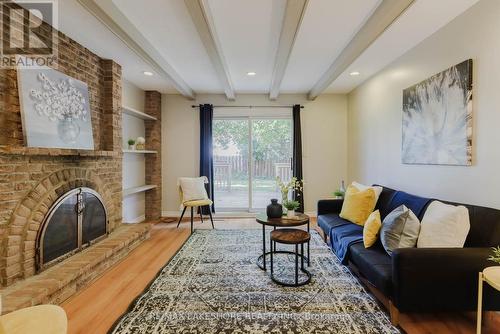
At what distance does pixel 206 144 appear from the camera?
203 inches

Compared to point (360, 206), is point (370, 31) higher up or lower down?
higher up

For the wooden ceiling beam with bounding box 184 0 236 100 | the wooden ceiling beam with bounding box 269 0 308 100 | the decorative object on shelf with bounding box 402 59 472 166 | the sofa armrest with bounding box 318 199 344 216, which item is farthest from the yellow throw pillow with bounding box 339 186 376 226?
the wooden ceiling beam with bounding box 184 0 236 100

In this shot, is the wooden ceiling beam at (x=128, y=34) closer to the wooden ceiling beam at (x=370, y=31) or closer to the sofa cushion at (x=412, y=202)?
the wooden ceiling beam at (x=370, y=31)

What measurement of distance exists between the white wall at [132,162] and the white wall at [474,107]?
4.14m

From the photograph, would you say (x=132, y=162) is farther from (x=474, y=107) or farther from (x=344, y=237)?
(x=474, y=107)

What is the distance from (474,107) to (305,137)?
10.6ft

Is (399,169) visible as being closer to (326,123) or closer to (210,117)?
(326,123)

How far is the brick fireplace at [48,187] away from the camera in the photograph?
2.03 m

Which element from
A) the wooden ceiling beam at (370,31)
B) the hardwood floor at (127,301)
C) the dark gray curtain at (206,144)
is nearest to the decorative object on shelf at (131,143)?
the dark gray curtain at (206,144)

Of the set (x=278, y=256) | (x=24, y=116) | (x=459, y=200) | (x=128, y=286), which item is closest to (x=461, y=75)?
(x=459, y=200)

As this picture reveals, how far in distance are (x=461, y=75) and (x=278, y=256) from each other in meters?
2.62

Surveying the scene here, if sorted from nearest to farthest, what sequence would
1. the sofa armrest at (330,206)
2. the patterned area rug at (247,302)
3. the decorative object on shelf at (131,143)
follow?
the patterned area rug at (247,302) < the sofa armrest at (330,206) < the decorative object on shelf at (131,143)

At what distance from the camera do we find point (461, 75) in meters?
2.28

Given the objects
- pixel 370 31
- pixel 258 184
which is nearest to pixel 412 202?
pixel 370 31
